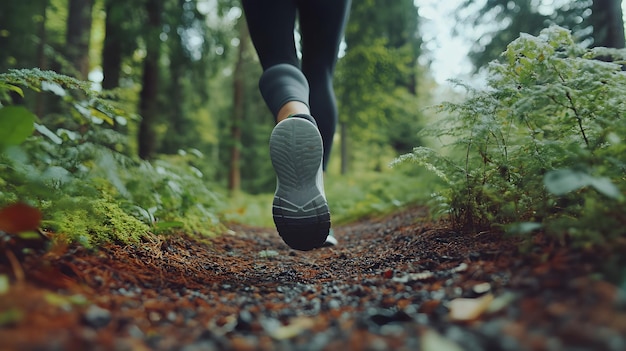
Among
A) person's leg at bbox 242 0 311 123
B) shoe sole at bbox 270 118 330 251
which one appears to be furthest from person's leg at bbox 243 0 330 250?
person's leg at bbox 242 0 311 123

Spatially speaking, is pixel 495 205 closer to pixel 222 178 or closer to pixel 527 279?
pixel 527 279

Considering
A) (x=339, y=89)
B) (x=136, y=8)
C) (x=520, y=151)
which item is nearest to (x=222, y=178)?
(x=339, y=89)

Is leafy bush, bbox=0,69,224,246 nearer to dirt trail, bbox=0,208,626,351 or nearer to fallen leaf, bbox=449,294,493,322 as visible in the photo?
dirt trail, bbox=0,208,626,351

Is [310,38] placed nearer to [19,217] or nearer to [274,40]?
[274,40]

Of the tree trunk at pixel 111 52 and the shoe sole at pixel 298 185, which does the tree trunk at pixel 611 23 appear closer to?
the shoe sole at pixel 298 185

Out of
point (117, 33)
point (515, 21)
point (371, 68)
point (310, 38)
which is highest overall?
point (371, 68)

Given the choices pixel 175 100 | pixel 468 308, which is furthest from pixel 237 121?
pixel 468 308

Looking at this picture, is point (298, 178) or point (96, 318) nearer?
point (96, 318)

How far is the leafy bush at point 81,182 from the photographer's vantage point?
1394 millimetres

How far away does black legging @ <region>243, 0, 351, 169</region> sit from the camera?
7.49ft

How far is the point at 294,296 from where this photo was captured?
4.87ft

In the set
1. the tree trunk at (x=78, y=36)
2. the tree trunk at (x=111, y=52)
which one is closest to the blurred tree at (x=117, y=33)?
the tree trunk at (x=111, y=52)

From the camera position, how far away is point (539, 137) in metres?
2.09

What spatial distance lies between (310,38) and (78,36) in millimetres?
4907
